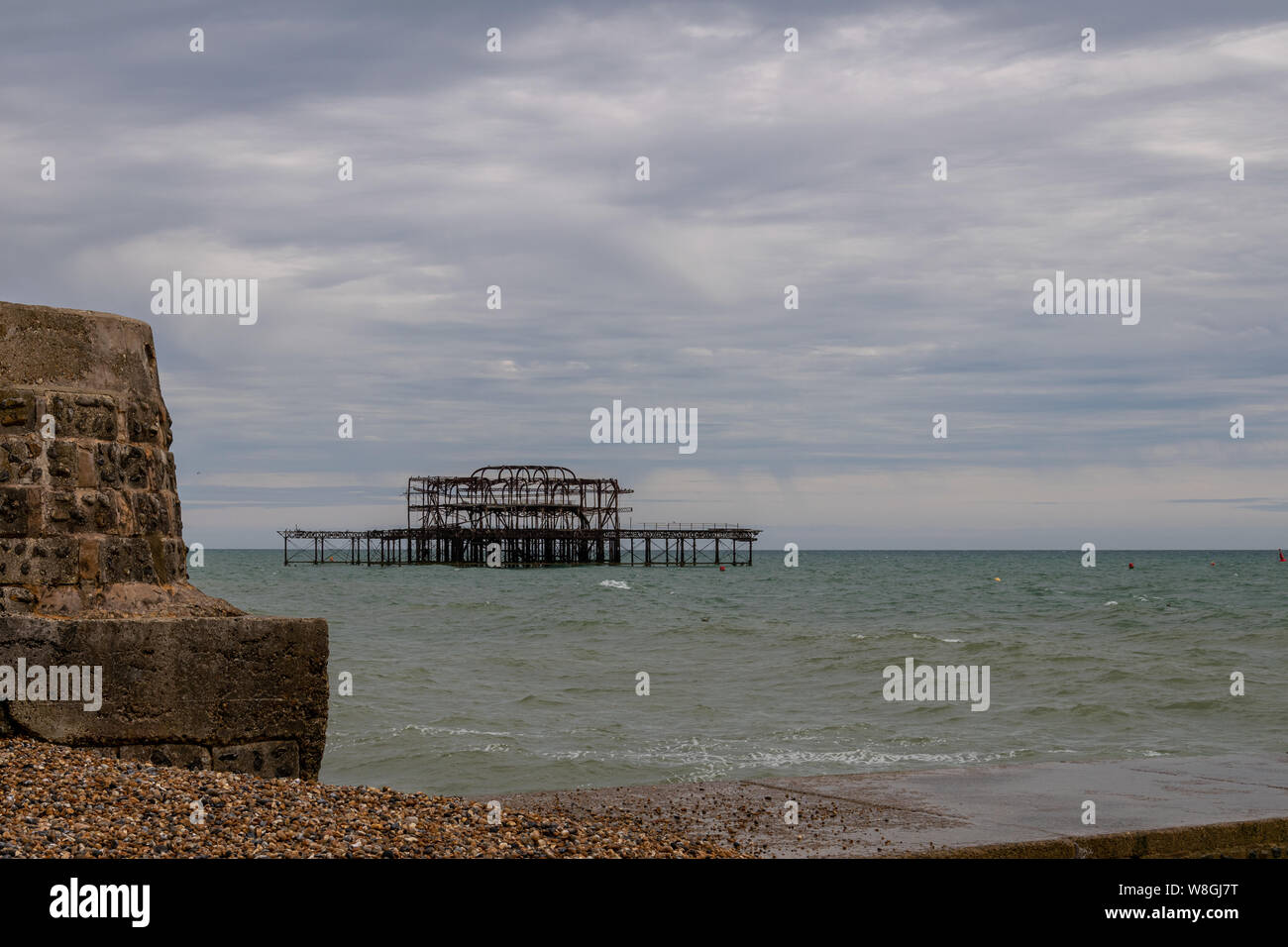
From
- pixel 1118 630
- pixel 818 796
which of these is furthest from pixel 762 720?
pixel 1118 630

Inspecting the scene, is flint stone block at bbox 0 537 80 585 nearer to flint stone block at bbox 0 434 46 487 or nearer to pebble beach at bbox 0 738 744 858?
flint stone block at bbox 0 434 46 487

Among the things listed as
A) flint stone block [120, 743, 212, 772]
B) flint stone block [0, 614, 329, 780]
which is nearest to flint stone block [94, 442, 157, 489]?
flint stone block [0, 614, 329, 780]

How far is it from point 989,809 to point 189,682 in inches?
160

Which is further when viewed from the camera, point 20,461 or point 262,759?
point 262,759

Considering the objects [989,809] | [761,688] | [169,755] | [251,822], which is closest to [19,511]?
[169,755]

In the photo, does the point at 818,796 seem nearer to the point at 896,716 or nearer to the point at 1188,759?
the point at 1188,759

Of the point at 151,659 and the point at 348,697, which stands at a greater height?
the point at 151,659

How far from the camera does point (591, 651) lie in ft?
88.4

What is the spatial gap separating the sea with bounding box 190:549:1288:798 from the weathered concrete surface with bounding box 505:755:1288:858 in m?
4.74

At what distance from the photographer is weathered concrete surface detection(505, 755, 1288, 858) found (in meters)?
5.46

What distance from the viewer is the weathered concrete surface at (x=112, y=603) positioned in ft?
20.8

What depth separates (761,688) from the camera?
786 inches

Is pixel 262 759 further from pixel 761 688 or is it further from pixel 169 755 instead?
pixel 761 688
